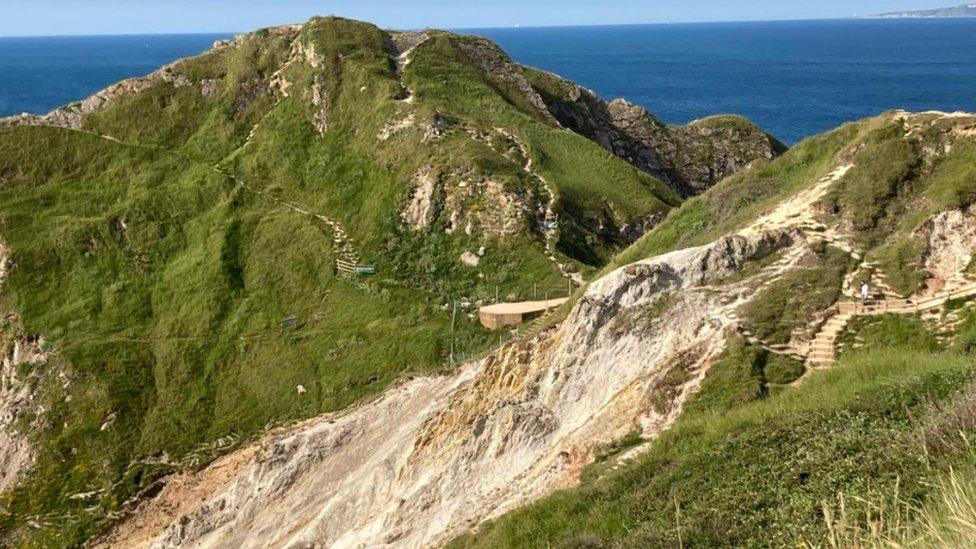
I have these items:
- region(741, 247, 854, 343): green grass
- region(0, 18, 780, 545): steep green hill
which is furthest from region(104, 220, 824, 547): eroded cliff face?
region(0, 18, 780, 545): steep green hill

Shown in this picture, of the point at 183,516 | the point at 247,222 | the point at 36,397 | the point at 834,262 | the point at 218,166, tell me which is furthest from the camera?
the point at 218,166

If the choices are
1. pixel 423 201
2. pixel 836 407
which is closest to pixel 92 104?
pixel 423 201

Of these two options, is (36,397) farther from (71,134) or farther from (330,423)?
(71,134)

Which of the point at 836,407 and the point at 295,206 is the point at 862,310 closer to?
the point at 836,407

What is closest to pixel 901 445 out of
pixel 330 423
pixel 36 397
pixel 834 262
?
pixel 834 262

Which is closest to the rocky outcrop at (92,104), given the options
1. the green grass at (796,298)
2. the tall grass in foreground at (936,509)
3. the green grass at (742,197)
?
the green grass at (742,197)

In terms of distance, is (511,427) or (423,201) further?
(423,201)

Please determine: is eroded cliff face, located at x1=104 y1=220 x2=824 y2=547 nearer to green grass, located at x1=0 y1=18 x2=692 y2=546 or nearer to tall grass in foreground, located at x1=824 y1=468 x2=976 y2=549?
green grass, located at x1=0 y1=18 x2=692 y2=546
